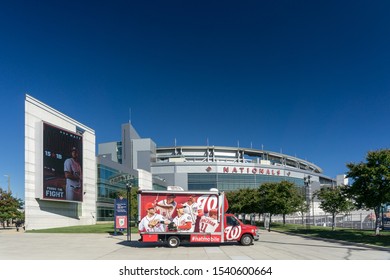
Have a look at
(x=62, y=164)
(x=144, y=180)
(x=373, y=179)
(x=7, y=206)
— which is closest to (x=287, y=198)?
(x=373, y=179)

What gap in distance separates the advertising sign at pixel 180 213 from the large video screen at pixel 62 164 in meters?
25.2

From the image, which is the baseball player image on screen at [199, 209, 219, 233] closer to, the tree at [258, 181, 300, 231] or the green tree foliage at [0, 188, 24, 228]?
the tree at [258, 181, 300, 231]

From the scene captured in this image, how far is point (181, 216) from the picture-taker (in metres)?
19.4

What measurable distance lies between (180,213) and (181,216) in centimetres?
17

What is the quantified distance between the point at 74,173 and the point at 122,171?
64.6ft

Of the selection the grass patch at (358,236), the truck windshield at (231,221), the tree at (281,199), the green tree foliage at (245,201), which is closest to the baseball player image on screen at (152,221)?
the truck windshield at (231,221)

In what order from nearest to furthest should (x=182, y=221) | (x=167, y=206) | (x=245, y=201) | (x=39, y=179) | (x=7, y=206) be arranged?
1. (x=182, y=221)
2. (x=167, y=206)
3. (x=39, y=179)
4. (x=7, y=206)
5. (x=245, y=201)

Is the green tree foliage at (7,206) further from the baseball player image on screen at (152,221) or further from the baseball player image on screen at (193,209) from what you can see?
the baseball player image on screen at (193,209)

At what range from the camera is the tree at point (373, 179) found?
2322 cm

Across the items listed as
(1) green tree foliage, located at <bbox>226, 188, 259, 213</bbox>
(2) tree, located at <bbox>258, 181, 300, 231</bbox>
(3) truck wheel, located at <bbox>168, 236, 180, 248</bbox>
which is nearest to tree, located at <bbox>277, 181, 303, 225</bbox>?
(2) tree, located at <bbox>258, 181, 300, 231</bbox>

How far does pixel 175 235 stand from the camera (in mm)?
19344

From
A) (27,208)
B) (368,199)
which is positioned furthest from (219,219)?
(27,208)

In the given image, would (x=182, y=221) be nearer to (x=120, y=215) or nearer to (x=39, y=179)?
(x=120, y=215)

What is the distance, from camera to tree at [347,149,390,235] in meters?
23.2
